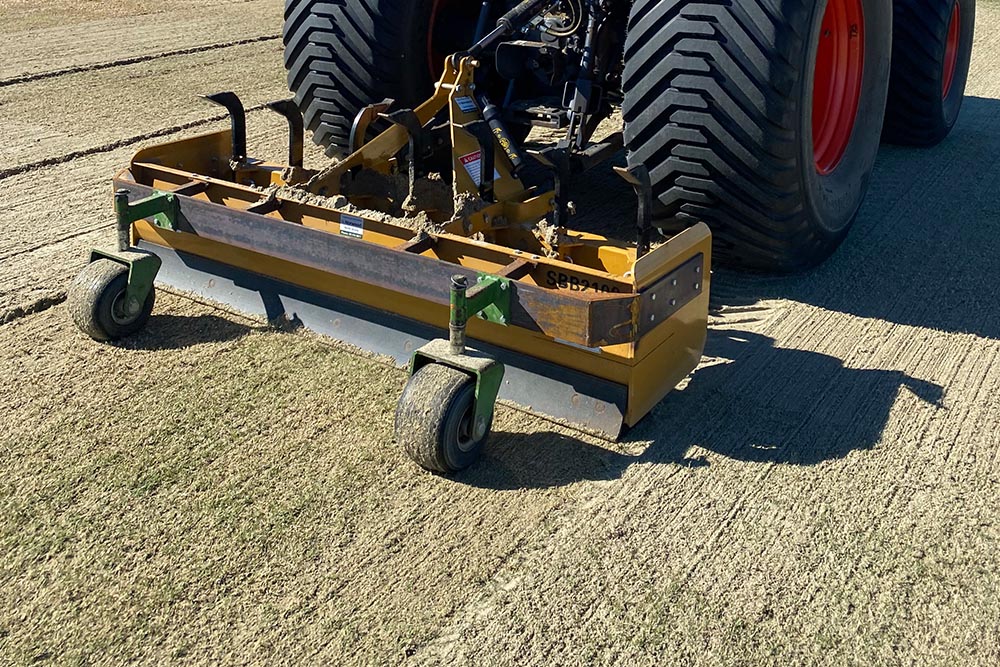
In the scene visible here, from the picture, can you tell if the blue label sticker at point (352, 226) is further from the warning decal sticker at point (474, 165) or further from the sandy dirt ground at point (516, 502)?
the warning decal sticker at point (474, 165)

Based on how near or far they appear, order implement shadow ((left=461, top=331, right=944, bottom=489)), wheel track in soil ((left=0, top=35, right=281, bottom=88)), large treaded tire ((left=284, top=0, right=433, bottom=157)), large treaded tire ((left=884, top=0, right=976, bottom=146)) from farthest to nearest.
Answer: wheel track in soil ((left=0, top=35, right=281, bottom=88)) → large treaded tire ((left=884, top=0, right=976, bottom=146)) → large treaded tire ((left=284, top=0, right=433, bottom=157)) → implement shadow ((left=461, top=331, right=944, bottom=489))

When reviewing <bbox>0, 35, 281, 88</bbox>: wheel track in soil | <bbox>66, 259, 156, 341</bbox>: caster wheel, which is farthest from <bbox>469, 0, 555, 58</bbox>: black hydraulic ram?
<bbox>0, 35, 281, 88</bbox>: wheel track in soil

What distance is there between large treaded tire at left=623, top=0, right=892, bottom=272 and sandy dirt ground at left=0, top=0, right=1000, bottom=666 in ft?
1.33

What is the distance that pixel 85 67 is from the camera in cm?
912

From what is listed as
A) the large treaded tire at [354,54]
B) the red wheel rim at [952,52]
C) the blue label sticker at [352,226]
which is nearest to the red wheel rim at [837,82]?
the large treaded tire at [354,54]

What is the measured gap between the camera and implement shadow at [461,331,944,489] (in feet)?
10.2

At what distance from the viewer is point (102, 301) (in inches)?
146

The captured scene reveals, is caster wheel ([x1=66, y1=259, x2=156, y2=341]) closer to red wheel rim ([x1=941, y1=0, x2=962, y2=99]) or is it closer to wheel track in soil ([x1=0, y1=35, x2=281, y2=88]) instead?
wheel track in soil ([x1=0, y1=35, x2=281, y2=88])

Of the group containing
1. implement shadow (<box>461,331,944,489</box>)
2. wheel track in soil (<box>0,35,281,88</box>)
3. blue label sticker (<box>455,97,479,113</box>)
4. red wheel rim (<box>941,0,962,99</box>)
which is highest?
blue label sticker (<box>455,97,479,113</box>)

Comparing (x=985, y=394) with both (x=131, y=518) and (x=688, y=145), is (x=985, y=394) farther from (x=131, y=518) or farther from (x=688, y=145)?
(x=131, y=518)

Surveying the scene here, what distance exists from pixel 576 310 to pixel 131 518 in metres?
1.37

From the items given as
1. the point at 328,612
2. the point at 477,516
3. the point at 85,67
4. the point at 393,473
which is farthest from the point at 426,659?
the point at 85,67

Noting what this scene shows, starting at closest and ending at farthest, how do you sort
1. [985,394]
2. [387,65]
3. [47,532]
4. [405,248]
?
[47,532] < [405,248] < [985,394] < [387,65]

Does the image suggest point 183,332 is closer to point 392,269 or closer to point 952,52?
point 392,269
